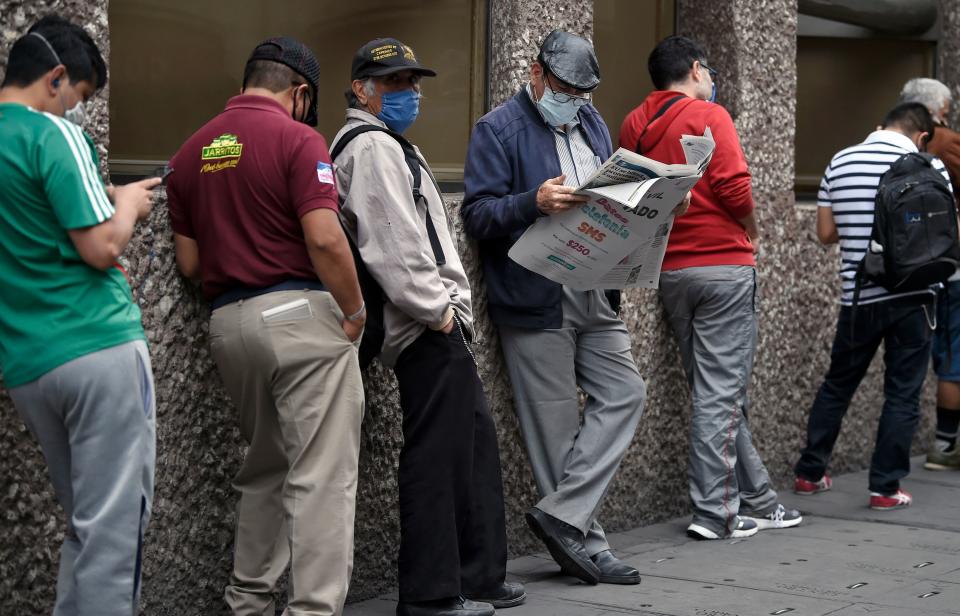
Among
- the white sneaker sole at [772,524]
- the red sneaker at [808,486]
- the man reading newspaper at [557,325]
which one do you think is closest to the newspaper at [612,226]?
the man reading newspaper at [557,325]

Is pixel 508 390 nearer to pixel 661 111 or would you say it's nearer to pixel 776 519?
pixel 661 111

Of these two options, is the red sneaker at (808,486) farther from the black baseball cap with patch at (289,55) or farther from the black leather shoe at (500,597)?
the black baseball cap with patch at (289,55)

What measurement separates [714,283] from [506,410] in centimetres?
112

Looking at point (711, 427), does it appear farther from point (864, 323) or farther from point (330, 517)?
point (330, 517)

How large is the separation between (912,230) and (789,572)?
194 centimetres

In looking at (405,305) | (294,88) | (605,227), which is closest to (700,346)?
(605,227)

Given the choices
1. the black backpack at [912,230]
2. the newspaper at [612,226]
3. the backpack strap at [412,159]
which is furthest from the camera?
the black backpack at [912,230]

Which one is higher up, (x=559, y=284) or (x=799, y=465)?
(x=559, y=284)

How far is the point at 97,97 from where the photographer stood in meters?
4.38

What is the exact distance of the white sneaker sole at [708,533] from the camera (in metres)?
6.38

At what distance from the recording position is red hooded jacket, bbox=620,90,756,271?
6.16 m

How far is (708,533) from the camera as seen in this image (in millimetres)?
6379

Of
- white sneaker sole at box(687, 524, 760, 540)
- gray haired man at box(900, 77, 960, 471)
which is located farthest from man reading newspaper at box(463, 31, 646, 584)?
gray haired man at box(900, 77, 960, 471)

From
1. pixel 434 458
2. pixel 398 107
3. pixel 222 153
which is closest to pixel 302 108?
pixel 222 153
